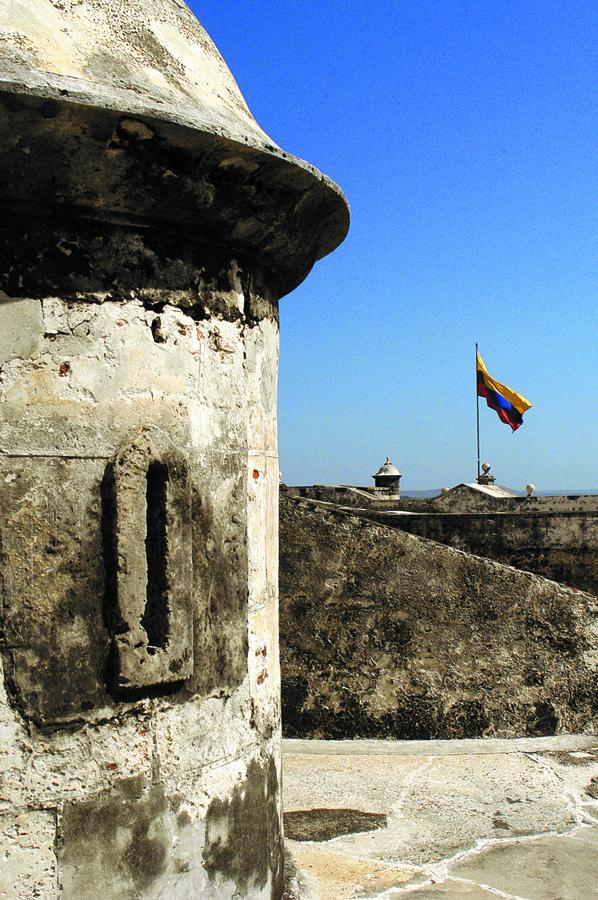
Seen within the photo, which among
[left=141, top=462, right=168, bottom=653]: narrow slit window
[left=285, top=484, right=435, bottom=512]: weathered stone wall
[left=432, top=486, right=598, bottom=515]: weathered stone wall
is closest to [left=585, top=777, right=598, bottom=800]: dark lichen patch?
[left=141, top=462, right=168, bottom=653]: narrow slit window

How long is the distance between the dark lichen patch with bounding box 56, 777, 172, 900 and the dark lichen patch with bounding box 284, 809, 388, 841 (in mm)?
1412

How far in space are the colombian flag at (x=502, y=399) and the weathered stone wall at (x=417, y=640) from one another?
1341 centimetres

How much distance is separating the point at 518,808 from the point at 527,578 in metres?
2.16

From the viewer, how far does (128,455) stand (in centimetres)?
262

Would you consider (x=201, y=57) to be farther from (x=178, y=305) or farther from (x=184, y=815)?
(x=184, y=815)

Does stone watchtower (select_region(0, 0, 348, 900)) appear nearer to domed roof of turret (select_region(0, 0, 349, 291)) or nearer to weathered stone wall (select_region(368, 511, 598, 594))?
domed roof of turret (select_region(0, 0, 349, 291))

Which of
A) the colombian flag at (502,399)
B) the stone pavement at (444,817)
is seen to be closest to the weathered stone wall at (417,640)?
the stone pavement at (444,817)

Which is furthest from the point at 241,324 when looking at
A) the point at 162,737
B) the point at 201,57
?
the point at 162,737

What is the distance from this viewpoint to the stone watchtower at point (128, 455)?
2475mm

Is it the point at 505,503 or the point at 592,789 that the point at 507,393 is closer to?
the point at 505,503

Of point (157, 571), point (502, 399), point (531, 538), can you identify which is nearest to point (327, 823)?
point (157, 571)

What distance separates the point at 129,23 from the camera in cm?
283

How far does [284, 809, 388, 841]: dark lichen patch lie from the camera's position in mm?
4016

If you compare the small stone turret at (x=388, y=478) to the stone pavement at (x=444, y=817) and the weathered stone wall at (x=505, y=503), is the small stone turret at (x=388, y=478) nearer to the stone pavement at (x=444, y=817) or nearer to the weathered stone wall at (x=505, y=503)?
the weathered stone wall at (x=505, y=503)
